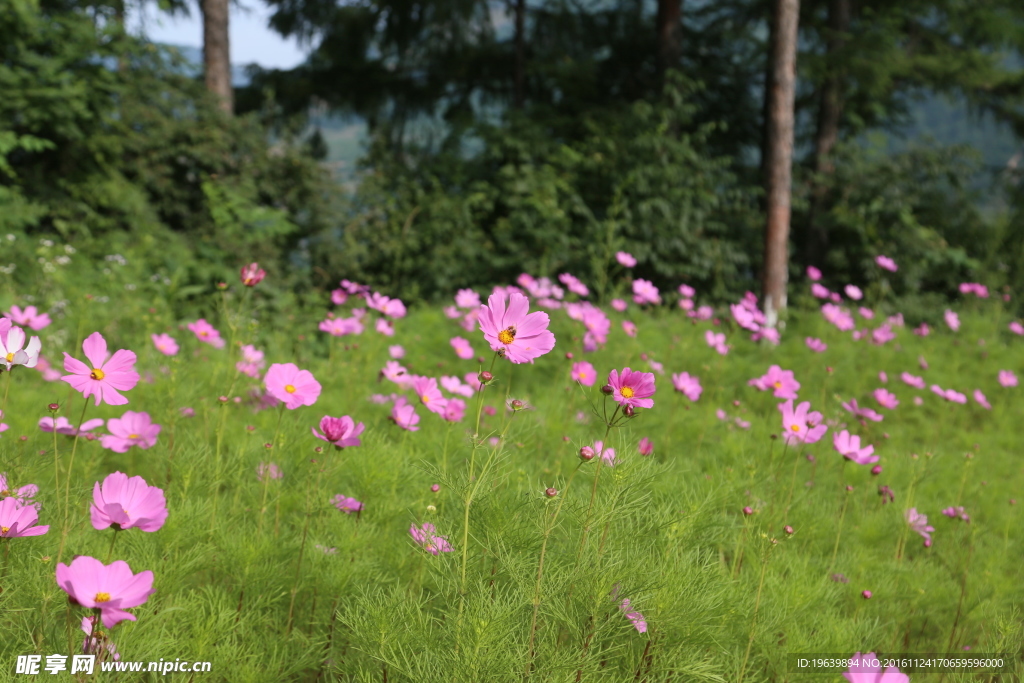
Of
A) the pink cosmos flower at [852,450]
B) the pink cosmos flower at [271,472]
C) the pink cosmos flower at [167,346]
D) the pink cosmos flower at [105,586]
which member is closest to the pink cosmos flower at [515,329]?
the pink cosmos flower at [105,586]

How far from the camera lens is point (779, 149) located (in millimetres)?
5418

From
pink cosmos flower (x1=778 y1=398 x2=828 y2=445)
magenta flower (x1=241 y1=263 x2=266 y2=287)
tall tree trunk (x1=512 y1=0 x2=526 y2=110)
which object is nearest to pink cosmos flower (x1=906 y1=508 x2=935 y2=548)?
pink cosmos flower (x1=778 y1=398 x2=828 y2=445)

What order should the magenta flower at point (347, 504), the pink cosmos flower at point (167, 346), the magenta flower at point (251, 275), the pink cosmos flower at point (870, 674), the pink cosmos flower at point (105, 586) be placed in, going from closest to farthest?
the pink cosmos flower at point (105, 586) → the pink cosmos flower at point (870, 674) → the magenta flower at point (251, 275) → the magenta flower at point (347, 504) → the pink cosmos flower at point (167, 346)

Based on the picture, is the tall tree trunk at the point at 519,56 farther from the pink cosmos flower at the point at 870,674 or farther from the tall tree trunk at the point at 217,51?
the pink cosmos flower at the point at 870,674

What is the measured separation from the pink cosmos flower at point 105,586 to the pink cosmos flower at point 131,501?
0.10 m

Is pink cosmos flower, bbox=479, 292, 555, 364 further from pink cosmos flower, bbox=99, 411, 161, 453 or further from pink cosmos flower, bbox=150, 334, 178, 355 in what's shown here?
pink cosmos flower, bbox=150, 334, 178, 355

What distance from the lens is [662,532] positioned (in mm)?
1333

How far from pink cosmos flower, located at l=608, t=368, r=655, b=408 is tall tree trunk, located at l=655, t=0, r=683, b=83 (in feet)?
21.0

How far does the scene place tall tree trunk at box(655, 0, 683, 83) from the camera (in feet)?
21.7

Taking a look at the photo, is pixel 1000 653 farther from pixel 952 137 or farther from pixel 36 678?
pixel 952 137

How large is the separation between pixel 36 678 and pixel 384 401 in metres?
1.55

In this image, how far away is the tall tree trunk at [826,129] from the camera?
6582mm

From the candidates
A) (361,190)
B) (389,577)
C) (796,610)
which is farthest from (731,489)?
(361,190)

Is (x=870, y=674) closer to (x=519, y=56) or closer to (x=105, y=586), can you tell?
(x=105, y=586)
